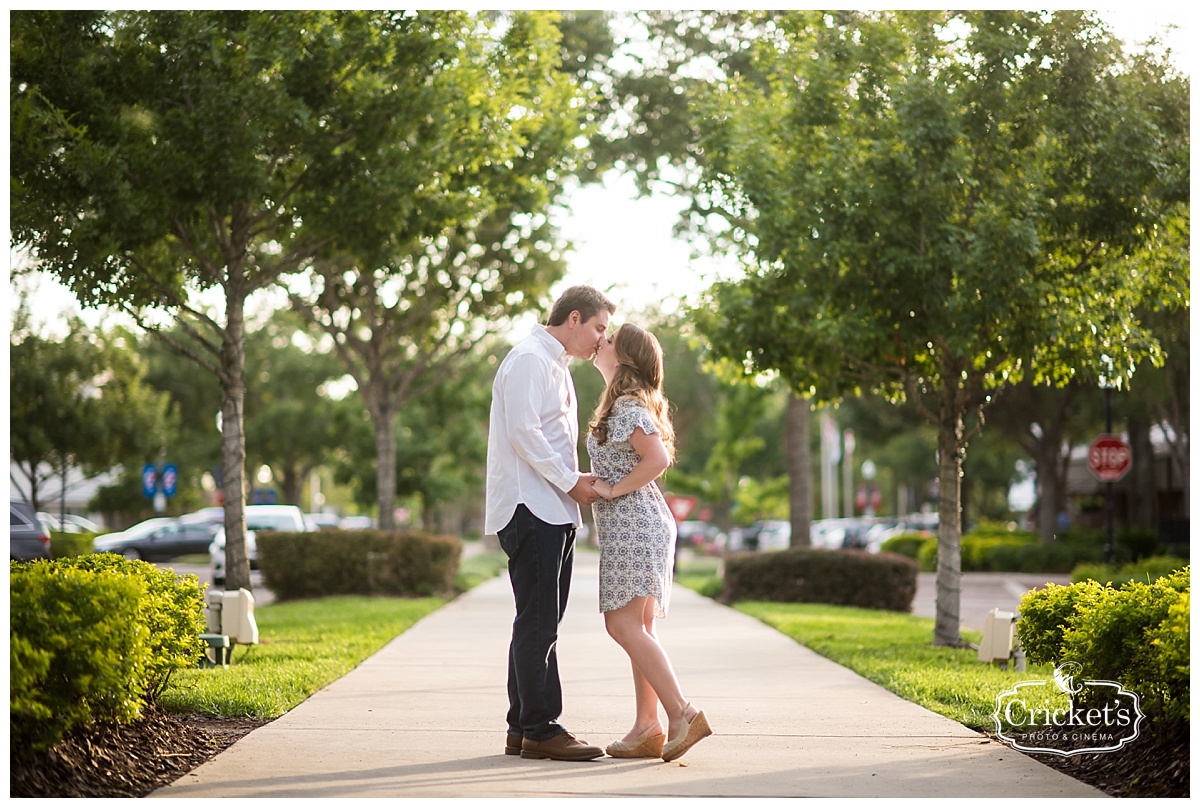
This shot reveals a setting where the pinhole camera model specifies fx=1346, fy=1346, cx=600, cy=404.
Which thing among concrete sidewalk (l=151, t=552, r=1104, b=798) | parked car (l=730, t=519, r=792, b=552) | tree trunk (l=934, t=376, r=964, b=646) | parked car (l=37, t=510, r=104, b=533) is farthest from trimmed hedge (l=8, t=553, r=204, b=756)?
parked car (l=730, t=519, r=792, b=552)

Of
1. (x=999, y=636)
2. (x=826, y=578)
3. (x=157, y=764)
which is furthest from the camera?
(x=826, y=578)

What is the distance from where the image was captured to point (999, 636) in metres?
9.79

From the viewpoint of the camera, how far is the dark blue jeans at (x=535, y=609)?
5.93 metres

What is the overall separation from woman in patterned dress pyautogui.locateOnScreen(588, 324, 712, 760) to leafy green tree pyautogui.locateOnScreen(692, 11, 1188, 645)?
4936 millimetres

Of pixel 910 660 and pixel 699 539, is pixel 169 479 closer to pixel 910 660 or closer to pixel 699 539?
pixel 699 539

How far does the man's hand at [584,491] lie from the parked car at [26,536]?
14536mm

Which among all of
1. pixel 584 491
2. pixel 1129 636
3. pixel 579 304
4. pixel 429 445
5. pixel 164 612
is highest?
pixel 429 445

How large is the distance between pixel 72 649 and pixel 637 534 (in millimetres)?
2387

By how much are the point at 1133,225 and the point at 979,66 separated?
1.73m

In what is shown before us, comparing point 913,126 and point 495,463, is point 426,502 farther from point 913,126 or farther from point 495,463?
point 495,463

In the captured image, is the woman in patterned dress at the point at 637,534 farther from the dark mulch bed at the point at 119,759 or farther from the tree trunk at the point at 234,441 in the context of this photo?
the tree trunk at the point at 234,441

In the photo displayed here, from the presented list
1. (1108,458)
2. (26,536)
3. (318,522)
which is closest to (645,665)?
(26,536)

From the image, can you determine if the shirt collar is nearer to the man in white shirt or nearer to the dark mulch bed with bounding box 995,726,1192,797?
the man in white shirt

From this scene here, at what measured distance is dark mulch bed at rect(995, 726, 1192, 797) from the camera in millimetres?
5070
